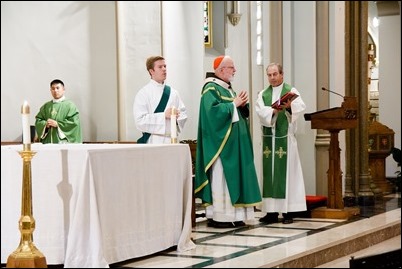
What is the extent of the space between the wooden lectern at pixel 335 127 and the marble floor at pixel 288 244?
0.69 ft

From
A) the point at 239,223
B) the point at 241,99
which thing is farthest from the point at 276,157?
the point at 241,99

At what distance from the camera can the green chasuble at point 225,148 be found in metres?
5.59

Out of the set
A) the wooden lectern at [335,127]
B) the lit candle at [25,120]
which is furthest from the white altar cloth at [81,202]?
the wooden lectern at [335,127]

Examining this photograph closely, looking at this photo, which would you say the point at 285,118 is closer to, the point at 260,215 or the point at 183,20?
the point at 260,215

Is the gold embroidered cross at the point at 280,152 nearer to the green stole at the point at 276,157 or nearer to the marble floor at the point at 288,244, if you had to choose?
the green stole at the point at 276,157

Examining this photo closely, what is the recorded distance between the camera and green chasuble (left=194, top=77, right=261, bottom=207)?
5.59m

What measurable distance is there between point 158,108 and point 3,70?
4758 millimetres

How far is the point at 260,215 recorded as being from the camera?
275 inches

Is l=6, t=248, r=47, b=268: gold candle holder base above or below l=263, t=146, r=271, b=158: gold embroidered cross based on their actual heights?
below

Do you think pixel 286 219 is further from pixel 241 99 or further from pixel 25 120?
pixel 25 120

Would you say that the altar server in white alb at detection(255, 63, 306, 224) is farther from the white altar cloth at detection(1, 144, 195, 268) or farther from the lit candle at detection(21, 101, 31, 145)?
the lit candle at detection(21, 101, 31, 145)

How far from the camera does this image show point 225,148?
564 cm

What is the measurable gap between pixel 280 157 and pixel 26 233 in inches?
130

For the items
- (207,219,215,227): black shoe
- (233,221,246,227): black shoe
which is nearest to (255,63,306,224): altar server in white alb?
(233,221,246,227): black shoe
